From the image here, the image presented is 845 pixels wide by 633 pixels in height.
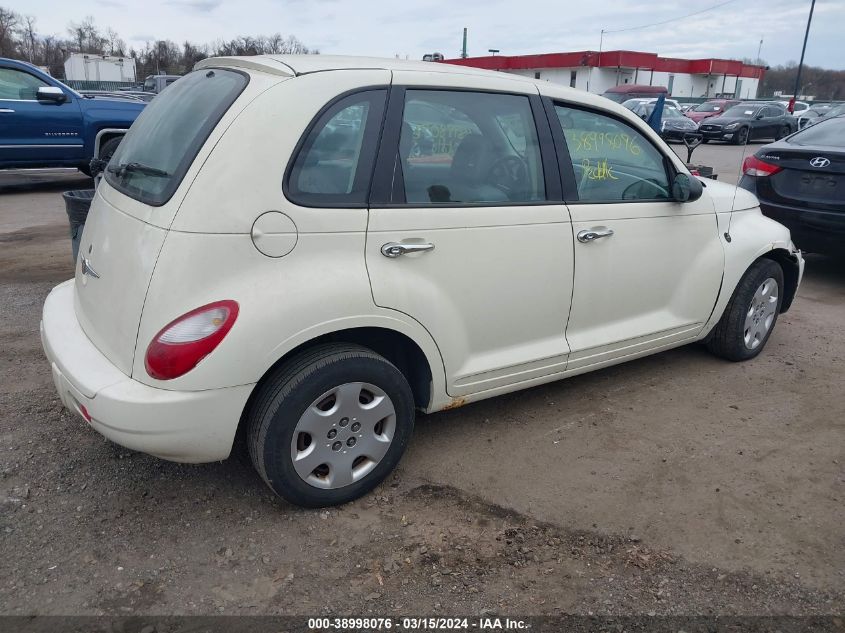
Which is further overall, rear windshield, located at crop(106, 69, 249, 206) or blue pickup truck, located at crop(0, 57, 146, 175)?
blue pickup truck, located at crop(0, 57, 146, 175)

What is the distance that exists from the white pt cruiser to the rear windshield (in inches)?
0.5

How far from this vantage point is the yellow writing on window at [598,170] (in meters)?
3.54

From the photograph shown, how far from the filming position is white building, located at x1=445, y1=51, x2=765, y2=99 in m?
48.7

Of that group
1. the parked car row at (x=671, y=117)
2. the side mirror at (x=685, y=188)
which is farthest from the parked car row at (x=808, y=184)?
the parked car row at (x=671, y=117)

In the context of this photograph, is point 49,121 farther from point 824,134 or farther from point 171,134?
point 824,134

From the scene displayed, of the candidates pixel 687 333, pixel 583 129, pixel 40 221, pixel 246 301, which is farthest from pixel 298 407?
pixel 40 221

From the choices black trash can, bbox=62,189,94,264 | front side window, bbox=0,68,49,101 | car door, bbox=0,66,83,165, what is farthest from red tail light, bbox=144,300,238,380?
front side window, bbox=0,68,49,101

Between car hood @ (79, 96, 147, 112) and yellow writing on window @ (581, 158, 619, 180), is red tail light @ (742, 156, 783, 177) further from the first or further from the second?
car hood @ (79, 96, 147, 112)

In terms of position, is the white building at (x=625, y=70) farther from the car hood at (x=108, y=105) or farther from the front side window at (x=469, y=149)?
the front side window at (x=469, y=149)

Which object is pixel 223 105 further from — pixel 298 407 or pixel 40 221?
pixel 40 221

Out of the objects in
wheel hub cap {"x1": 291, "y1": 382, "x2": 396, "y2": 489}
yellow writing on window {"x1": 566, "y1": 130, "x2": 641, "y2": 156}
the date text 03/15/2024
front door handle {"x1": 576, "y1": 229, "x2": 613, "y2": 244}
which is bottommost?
the date text 03/15/2024

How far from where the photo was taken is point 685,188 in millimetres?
3820

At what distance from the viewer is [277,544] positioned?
8.99 feet

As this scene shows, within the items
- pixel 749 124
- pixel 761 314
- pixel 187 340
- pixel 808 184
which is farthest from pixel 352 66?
pixel 749 124
